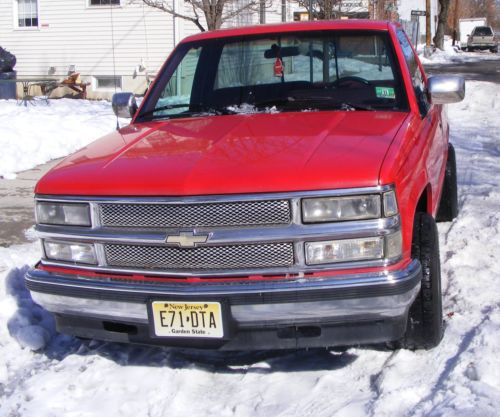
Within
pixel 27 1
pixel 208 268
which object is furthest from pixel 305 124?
pixel 27 1

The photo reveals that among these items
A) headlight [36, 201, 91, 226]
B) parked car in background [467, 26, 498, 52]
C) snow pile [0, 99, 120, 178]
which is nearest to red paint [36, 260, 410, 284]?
headlight [36, 201, 91, 226]

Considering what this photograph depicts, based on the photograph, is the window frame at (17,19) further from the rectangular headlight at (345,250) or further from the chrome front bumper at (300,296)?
the rectangular headlight at (345,250)

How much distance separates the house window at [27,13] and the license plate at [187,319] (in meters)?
18.4

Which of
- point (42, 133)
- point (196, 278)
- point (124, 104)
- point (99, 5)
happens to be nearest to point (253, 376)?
point (196, 278)

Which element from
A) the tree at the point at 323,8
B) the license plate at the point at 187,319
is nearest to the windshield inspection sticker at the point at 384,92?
the license plate at the point at 187,319

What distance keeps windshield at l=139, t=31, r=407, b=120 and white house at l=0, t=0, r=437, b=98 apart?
13.0 meters

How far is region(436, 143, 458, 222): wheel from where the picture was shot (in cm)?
630

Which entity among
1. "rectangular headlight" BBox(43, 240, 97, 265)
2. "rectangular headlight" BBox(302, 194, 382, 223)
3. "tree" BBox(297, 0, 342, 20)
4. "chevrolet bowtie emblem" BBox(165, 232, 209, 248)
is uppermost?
"tree" BBox(297, 0, 342, 20)

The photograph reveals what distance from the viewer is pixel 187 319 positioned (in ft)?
10.9

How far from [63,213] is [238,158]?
0.93 meters

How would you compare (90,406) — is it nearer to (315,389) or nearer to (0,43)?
(315,389)

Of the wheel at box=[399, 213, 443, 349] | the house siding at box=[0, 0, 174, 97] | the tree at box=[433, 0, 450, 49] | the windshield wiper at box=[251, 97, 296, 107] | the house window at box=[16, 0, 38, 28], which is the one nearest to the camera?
the wheel at box=[399, 213, 443, 349]

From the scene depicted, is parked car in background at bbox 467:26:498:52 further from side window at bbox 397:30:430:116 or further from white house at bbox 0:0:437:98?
side window at bbox 397:30:430:116

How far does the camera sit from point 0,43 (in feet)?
66.6
